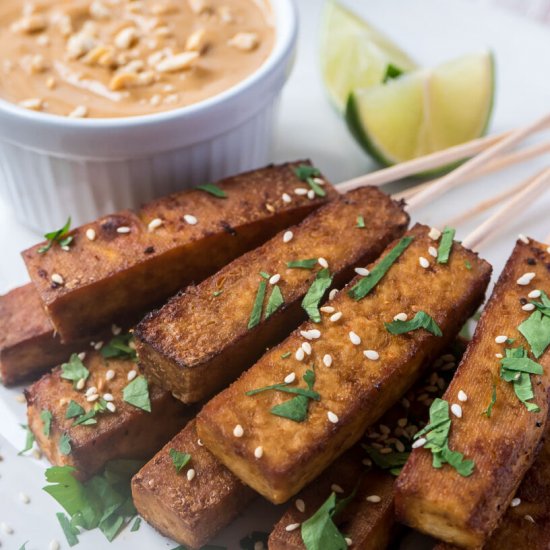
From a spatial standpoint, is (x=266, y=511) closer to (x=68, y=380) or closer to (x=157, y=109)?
(x=68, y=380)

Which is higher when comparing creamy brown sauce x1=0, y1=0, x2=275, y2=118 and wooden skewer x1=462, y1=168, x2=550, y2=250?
creamy brown sauce x1=0, y1=0, x2=275, y2=118

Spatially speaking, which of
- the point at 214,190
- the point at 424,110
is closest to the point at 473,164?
the point at 424,110

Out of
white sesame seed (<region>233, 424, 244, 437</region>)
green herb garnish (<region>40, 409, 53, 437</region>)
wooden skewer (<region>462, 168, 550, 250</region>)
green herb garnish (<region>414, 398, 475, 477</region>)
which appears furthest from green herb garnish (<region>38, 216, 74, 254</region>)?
wooden skewer (<region>462, 168, 550, 250</region>)

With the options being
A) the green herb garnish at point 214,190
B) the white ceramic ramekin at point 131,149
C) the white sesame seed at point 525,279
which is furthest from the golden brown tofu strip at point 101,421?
the white sesame seed at point 525,279

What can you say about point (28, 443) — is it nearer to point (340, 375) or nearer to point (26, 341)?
point (26, 341)

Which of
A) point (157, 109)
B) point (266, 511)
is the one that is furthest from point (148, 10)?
point (266, 511)

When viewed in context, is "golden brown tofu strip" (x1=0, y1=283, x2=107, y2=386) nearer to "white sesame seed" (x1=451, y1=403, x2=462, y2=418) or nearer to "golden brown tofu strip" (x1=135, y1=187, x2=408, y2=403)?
"golden brown tofu strip" (x1=135, y1=187, x2=408, y2=403)

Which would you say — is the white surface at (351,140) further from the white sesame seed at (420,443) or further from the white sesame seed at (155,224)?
the white sesame seed at (155,224)
